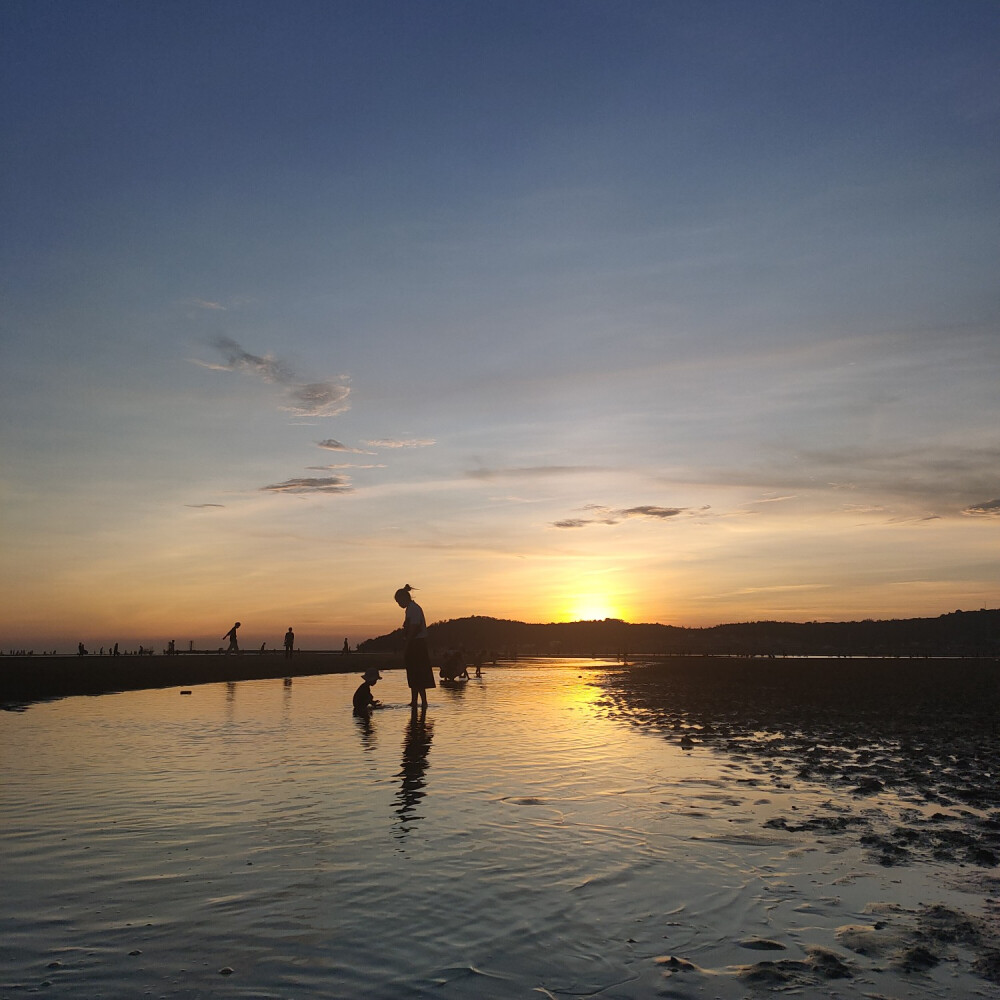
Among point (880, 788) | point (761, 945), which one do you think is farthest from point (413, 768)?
point (761, 945)

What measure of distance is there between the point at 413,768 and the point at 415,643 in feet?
31.6

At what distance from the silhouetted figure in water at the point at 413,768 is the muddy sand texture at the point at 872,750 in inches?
159

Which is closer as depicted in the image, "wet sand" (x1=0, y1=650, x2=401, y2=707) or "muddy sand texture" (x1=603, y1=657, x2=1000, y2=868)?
"muddy sand texture" (x1=603, y1=657, x2=1000, y2=868)

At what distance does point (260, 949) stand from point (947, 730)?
1800 centimetres

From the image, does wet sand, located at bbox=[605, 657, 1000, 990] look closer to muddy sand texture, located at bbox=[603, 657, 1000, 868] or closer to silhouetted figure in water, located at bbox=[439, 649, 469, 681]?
muddy sand texture, located at bbox=[603, 657, 1000, 868]

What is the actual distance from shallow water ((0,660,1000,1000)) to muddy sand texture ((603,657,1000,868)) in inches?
18.0

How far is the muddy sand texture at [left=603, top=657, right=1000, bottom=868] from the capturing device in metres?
8.70

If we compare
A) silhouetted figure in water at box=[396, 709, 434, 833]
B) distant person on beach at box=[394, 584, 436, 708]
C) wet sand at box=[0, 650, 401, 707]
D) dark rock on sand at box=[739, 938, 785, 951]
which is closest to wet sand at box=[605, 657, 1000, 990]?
dark rock on sand at box=[739, 938, 785, 951]

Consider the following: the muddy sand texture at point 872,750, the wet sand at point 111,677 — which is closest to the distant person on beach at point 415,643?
the muddy sand texture at point 872,750

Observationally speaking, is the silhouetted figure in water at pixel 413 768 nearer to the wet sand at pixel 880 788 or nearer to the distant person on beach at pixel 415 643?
the distant person on beach at pixel 415 643

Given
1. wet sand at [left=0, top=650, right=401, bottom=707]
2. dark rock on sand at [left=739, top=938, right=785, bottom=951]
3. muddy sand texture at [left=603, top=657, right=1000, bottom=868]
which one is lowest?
muddy sand texture at [left=603, top=657, right=1000, bottom=868]

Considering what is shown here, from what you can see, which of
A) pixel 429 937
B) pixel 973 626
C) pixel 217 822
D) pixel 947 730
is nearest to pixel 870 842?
pixel 429 937

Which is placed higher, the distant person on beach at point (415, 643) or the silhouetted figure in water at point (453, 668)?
the distant person on beach at point (415, 643)

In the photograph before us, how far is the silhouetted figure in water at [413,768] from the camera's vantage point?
30.8 ft
